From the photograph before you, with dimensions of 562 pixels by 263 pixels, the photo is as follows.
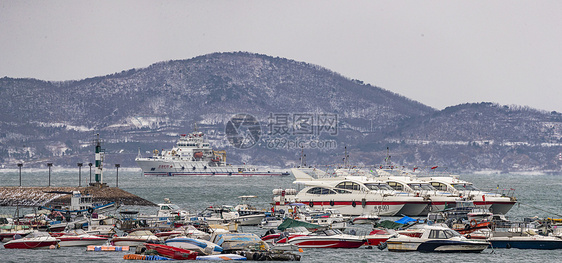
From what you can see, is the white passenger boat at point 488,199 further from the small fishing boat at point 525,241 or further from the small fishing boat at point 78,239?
the small fishing boat at point 78,239

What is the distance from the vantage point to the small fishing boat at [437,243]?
188 ft

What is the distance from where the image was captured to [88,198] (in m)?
88.8

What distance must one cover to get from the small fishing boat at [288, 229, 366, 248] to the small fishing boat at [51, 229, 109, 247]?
13472mm

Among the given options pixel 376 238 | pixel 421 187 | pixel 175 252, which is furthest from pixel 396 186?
pixel 175 252

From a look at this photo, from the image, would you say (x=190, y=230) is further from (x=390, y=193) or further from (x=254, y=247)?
(x=390, y=193)

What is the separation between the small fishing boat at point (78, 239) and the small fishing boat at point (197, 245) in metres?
7.30

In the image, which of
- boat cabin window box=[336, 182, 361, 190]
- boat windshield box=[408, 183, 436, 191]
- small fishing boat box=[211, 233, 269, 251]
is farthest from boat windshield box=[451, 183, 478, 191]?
small fishing boat box=[211, 233, 269, 251]

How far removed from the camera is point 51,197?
113312 millimetres

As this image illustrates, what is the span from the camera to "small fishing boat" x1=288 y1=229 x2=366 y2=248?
59750 mm

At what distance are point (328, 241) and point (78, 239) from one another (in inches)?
679

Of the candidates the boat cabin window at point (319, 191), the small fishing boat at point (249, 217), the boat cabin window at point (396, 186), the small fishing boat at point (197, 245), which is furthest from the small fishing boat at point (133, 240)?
the boat cabin window at point (396, 186)

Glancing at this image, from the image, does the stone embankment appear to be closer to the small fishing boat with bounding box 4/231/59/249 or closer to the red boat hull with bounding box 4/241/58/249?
the small fishing boat with bounding box 4/231/59/249

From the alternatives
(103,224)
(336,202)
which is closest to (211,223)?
(103,224)

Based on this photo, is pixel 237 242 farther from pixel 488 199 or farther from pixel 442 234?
pixel 488 199
